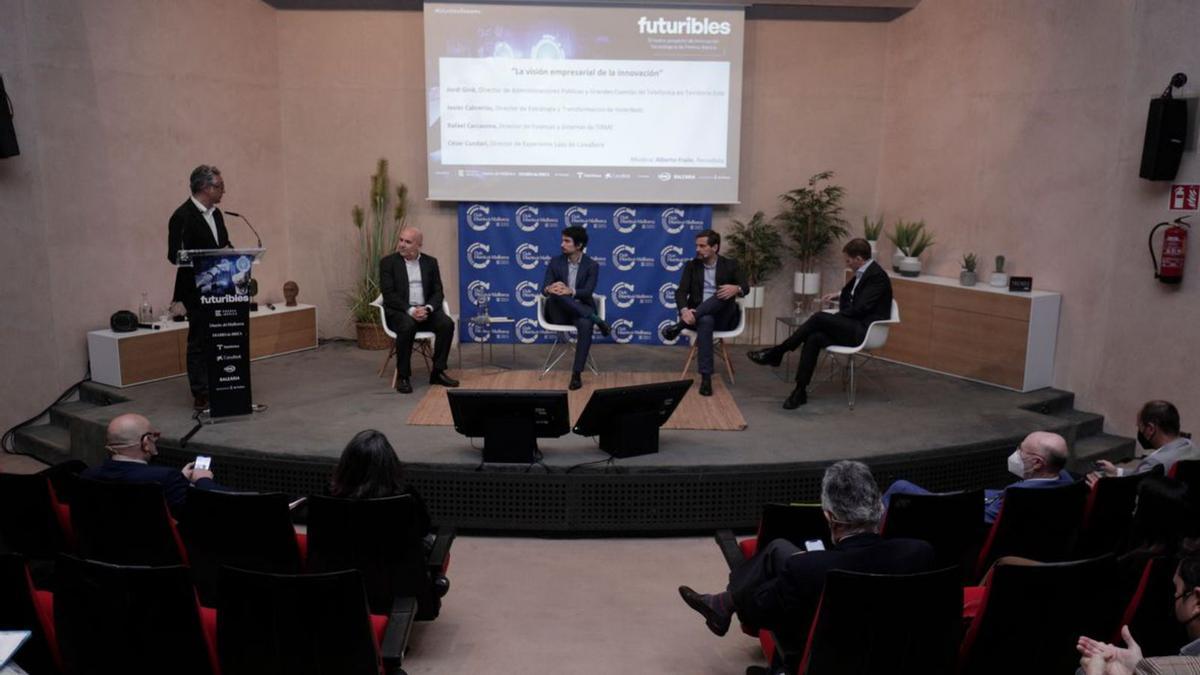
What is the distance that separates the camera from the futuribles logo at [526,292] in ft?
29.4

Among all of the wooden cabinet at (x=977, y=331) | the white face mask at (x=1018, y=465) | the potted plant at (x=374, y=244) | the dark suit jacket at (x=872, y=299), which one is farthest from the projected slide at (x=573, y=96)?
the white face mask at (x=1018, y=465)

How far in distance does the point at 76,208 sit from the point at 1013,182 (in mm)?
7252

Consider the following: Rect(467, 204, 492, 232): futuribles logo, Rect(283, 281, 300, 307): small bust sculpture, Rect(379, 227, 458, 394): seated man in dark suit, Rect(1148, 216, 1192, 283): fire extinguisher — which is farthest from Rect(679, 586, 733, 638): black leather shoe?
→ Rect(283, 281, 300, 307): small bust sculpture

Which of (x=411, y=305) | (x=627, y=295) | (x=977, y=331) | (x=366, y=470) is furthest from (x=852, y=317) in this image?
(x=366, y=470)

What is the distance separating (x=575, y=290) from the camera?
7.48 meters

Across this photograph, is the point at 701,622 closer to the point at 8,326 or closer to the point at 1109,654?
the point at 1109,654

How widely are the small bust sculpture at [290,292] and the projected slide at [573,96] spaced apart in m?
1.54

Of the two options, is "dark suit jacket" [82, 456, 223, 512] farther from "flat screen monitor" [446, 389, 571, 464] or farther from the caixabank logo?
the caixabank logo

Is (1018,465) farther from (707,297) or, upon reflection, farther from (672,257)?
(672,257)

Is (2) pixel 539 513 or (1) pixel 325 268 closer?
(2) pixel 539 513

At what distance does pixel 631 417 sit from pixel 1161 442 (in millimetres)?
2573

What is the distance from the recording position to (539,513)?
5.22 metres

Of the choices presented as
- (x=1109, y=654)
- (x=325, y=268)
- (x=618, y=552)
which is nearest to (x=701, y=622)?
(x=618, y=552)

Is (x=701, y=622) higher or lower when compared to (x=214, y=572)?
lower
